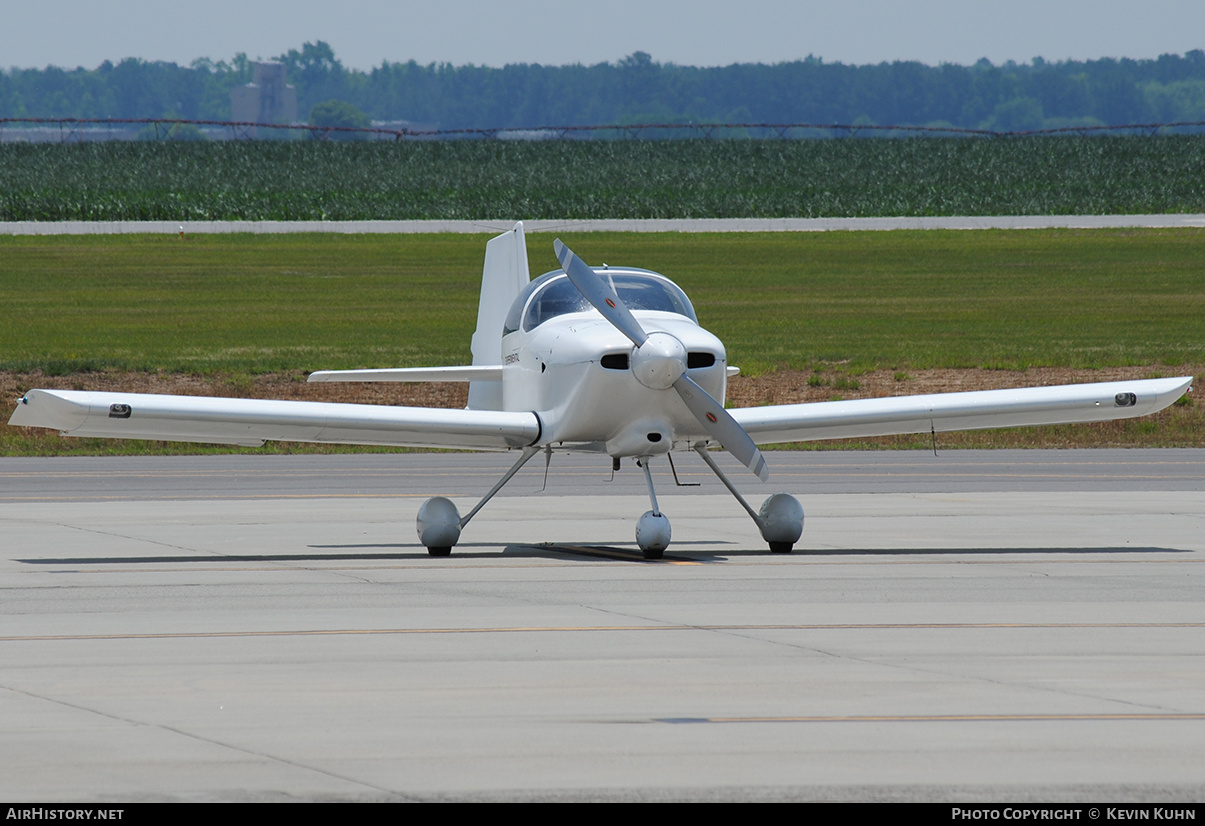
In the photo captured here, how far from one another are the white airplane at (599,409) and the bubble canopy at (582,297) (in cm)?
1

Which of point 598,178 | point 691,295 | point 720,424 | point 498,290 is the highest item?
point 598,178

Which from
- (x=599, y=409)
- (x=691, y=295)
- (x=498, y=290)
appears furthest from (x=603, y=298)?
(x=691, y=295)

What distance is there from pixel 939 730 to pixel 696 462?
50.7ft

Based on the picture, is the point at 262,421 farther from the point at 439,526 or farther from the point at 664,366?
the point at 664,366

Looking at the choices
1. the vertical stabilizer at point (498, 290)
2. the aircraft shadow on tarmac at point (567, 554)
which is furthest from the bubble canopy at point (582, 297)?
the aircraft shadow on tarmac at point (567, 554)

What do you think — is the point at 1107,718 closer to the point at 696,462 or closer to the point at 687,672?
the point at 687,672

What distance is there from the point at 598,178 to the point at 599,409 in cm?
6303

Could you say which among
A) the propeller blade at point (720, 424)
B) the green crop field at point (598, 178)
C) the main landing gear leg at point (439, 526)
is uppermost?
the green crop field at point (598, 178)

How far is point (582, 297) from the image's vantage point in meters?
12.7

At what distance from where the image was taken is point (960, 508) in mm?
16156

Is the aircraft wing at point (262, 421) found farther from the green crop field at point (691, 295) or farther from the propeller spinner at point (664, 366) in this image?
the green crop field at point (691, 295)

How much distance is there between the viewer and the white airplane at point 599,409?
11.4 meters

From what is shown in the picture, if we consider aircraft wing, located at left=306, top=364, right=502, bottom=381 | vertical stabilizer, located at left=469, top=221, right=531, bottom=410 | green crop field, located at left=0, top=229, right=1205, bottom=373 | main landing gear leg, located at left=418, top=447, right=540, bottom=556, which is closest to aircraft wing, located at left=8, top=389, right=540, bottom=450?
main landing gear leg, located at left=418, top=447, right=540, bottom=556

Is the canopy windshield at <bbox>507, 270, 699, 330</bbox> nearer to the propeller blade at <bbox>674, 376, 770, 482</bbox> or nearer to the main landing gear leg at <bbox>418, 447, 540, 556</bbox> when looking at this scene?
the propeller blade at <bbox>674, 376, 770, 482</bbox>
